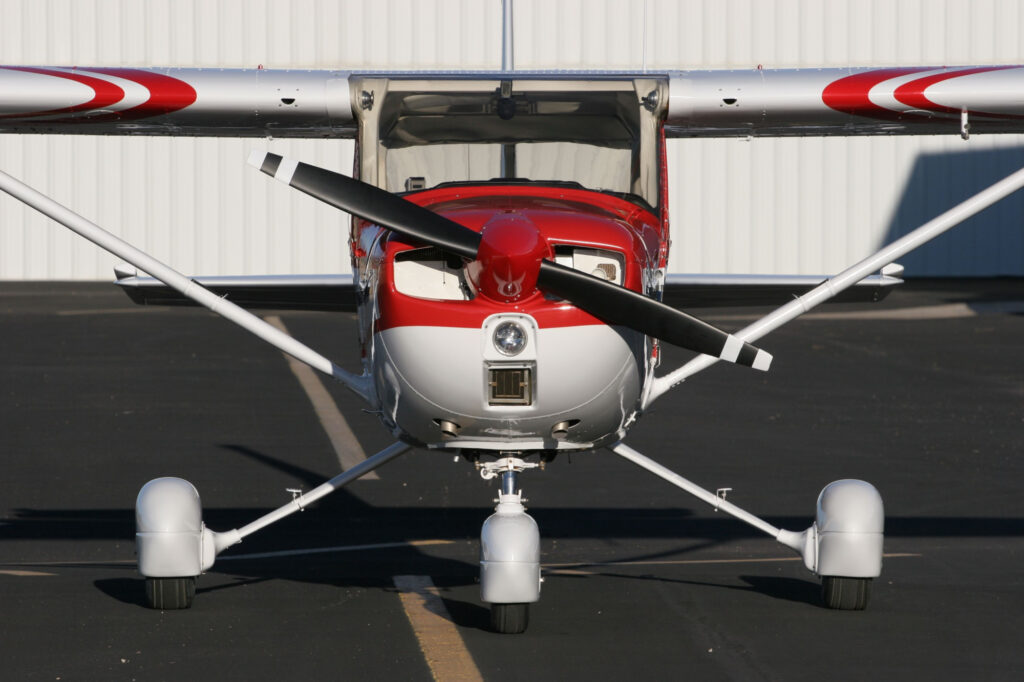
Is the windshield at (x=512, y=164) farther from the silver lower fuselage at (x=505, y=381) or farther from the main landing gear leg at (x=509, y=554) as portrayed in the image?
the main landing gear leg at (x=509, y=554)

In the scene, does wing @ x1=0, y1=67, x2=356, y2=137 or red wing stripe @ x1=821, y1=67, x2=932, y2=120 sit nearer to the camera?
wing @ x1=0, y1=67, x2=356, y2=137

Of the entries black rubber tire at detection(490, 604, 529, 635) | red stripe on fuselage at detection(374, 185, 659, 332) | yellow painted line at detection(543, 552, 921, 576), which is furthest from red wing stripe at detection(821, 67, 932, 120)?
black rubber tire at detection(490, 604, 529, 635)

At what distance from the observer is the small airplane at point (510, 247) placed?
5219 millimetres

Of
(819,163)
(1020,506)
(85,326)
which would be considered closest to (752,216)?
(819,163)

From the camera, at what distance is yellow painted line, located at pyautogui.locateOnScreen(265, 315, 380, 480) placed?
10906 millimetres

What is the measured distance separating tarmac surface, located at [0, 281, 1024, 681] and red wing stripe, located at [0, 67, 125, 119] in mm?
1995

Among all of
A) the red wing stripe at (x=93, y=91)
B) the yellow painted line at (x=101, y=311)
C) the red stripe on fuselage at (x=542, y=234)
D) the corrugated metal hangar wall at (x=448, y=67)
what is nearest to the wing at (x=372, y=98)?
the red wing stripe at (x=93, y=91)

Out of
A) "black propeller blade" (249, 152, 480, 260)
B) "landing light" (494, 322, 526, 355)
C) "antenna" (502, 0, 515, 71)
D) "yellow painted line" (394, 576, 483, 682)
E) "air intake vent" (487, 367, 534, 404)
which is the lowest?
"yellow painted line" (394, 576, 483, 682)

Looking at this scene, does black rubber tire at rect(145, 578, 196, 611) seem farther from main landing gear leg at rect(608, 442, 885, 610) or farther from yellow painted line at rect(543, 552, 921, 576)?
main landing gear leg at rect(608, 442, 885, 610)

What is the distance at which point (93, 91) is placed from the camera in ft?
22.7

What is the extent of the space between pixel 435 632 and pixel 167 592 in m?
1.12

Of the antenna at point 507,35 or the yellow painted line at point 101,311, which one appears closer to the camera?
the antenna at point 507,35

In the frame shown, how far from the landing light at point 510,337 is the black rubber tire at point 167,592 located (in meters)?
1.90

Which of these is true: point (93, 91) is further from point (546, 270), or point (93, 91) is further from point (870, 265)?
point (870, 265)
